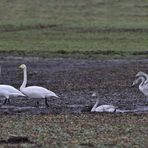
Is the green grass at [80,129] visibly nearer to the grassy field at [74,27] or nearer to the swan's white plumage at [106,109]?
the swan's white plumage at [106,109]

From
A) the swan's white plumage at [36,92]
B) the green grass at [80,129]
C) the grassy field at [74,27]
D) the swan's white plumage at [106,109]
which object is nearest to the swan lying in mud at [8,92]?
the swan's white plumage at [36,92]

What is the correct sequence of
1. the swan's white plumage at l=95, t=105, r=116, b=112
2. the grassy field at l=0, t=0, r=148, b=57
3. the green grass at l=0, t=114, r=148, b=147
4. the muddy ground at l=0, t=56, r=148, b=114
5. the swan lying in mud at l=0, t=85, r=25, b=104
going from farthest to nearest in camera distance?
the grassy field at l=0, t=0, r=148, b=57 → the muddy ground at l=0, t=56, r=148, b=114 → the swan lying in mud at l=0, t=85, r=25, b=104 → the swan's white plumage at l=95, t=105, r=116, b=112 → the green grass at l=0, t=114, r=148, b=147

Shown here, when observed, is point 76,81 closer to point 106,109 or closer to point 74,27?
point 106,109

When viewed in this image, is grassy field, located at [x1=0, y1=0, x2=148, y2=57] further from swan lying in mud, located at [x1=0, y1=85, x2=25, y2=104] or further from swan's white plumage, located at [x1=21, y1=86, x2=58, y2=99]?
swan lying in mud, located at [x1=0, y1=85, x2=25, y2=104]

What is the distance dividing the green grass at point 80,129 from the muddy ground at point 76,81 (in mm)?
2040

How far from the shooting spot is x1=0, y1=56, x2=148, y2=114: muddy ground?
70.7 ft

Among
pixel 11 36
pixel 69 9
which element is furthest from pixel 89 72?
pixel 69 9

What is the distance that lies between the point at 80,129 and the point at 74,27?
3654cm

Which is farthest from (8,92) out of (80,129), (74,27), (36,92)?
(74,27)

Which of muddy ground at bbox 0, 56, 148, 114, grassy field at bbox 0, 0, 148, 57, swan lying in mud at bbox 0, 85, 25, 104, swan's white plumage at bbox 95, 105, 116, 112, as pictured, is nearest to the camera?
swan's white plumage at bbox 95, 105, 116, 112

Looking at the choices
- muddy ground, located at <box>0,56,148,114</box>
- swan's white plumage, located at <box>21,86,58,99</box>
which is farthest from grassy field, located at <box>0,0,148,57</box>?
swan's white plumage, located at <box>21,86,58,99</box>

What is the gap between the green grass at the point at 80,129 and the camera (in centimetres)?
1416

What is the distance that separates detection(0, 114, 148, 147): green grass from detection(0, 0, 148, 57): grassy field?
21.5 m

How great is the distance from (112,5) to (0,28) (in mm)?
16973
